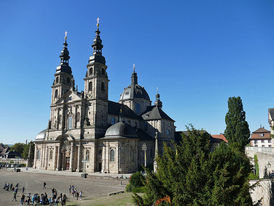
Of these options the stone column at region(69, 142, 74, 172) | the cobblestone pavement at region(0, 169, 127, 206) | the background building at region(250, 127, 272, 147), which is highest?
the background building at region(250, 127, 272, 147)

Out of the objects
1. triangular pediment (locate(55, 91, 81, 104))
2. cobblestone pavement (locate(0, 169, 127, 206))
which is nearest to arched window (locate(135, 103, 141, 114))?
triangular pediment (locate(55, 91, 81, 104))

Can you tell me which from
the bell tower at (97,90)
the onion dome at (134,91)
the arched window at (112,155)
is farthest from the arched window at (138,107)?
the arched window at (112,155)

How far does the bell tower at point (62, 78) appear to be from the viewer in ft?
194

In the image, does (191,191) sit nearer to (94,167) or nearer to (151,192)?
(151,192)

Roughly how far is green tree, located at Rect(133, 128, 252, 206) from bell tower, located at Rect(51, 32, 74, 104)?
2079 inches

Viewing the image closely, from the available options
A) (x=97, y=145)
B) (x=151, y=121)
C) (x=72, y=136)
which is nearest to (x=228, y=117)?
(x=151, y=121)

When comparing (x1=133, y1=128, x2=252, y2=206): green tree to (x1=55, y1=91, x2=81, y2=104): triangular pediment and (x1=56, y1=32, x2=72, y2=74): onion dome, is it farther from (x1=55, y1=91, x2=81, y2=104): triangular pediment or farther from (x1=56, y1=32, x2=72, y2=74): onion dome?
(x1=56, y1=32, x2=72, y2=74): onion dome

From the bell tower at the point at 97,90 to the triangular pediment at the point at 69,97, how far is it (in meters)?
2.29

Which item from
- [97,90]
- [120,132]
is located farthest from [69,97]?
[120,132]

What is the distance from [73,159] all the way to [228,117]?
3304 centimetres

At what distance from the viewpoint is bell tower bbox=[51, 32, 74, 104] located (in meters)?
59.1

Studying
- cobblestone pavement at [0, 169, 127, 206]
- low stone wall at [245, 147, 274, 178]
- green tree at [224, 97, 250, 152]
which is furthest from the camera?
green tree at [224, 97, 250, 152]

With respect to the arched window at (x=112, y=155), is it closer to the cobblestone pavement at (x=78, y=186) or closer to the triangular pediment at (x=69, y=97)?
the cobblestone pavement at (x=78, y=186)

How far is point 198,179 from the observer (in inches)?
358
